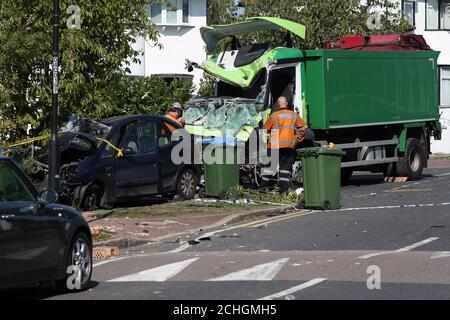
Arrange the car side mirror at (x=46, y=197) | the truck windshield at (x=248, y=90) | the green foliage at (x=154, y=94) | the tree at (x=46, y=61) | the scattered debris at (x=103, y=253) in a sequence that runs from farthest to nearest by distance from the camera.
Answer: the green foliage at (x=154, y=94) → the truck windshield at (x=248, y=90) → the tree at (x=46, y=61) → the scattered debris at (x=103, y=253) → the car side mirror at (x=46, y=197)

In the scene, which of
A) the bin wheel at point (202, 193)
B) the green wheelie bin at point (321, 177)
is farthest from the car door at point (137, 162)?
the green wheelie bin at point (321, 177)

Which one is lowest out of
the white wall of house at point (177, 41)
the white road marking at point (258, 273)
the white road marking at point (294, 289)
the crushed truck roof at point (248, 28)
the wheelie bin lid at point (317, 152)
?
the white road marking at point (258, 273)

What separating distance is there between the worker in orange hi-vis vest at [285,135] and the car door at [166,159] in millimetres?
2101

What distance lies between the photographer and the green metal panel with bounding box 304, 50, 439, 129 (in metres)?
21.3

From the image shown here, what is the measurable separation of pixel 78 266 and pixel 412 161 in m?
15.2

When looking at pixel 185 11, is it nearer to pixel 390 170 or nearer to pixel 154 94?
pixel 154 94

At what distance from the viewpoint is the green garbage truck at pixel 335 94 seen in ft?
67.1

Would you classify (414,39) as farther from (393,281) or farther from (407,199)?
(393,281)

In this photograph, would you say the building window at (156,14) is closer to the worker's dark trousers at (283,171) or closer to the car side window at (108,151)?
the worker's dark trousers at (283,171)

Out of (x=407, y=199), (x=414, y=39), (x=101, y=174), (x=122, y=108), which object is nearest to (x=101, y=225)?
(x=101, y=174)

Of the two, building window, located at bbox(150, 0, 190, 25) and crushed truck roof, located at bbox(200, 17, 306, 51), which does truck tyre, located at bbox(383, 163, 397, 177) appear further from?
building window, located at bbox(150, 0, 190, 25)

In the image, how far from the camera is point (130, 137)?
1750 cm

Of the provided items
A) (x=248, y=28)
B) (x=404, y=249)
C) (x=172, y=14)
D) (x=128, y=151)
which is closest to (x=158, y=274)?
(x=404, y=249)

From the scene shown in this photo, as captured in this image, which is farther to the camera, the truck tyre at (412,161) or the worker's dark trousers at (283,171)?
the truck tyre at (412,161)
